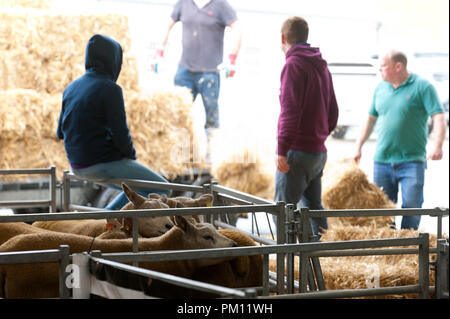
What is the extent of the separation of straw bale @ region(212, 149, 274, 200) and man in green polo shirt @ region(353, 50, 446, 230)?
1.39 meters

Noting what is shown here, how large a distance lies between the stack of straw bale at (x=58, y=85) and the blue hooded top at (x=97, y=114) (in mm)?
1707

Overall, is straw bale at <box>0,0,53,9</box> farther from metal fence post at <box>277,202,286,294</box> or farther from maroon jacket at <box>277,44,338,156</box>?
metal fence post at <box>277,202,286,294</box>

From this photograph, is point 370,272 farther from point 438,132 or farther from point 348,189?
point 348,189

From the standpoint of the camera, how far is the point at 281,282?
102 inches

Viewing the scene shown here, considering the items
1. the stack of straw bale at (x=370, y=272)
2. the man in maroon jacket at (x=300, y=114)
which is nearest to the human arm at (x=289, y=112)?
the man in maroon jacket at (x=300, y=114)

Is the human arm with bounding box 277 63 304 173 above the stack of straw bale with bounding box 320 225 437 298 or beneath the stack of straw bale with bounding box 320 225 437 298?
above

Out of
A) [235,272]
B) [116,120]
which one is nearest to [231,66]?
[116,120]

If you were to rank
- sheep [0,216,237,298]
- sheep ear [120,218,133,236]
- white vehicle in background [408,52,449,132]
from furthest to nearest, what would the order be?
1. white vehicle in background [408,52,449,132]
2. sheep ear [120,218,133,236]
3. sheep [0,216,237,298]

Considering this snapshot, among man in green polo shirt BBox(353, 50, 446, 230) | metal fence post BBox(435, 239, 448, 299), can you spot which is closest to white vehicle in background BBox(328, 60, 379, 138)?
man in green polo shirt BBox(353, 50, 446, 230)

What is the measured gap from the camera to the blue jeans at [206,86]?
22.3 ft

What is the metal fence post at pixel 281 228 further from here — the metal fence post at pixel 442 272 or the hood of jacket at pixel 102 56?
the hood of jacket at pixel 102 56

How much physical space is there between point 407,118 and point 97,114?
2.40 meters

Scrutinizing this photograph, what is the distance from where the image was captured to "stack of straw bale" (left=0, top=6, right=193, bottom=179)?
5777 millimetres
